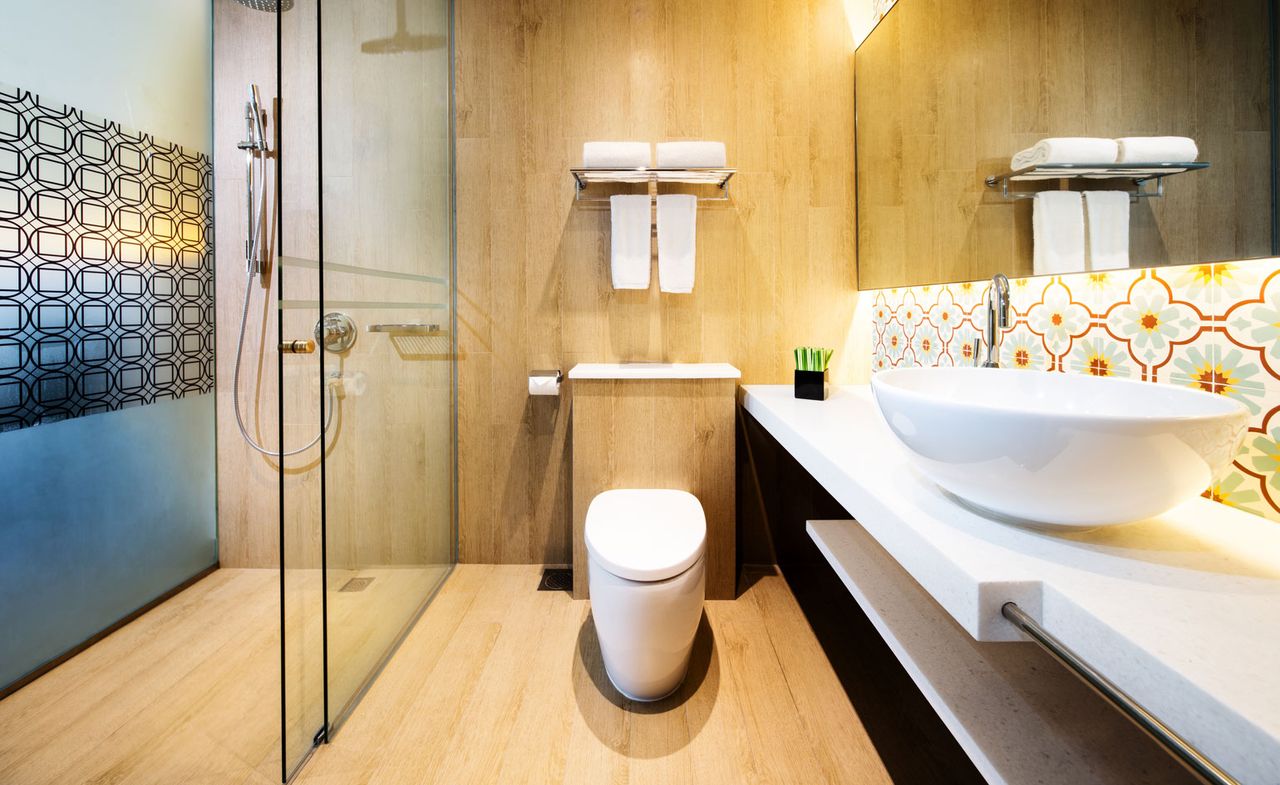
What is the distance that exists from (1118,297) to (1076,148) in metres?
0.33

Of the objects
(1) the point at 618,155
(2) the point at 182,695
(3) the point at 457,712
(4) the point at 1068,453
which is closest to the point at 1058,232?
(4) the point at 1068,453

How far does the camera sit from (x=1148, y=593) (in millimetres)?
572

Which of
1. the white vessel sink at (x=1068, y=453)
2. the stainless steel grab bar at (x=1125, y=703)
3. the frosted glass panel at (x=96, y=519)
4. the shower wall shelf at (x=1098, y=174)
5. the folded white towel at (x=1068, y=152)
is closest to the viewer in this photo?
the stainless steel grab bar at (x=1125, y=703)

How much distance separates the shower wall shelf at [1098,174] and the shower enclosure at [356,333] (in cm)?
165

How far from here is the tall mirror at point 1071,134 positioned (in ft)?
A: 2.74

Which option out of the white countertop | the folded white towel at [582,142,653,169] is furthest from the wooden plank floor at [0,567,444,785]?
the folded white towel at [582,142,653,169]

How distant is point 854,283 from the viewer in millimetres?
2109

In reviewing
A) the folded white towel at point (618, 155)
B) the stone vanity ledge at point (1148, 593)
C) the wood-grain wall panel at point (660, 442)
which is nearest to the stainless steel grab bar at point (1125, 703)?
the stone vanity ledge at point (1148, 593)

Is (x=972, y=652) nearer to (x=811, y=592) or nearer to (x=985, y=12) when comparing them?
(x=811, y=592)

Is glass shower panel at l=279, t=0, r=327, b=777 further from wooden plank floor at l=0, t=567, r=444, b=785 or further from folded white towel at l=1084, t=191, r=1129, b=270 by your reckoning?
folded white towel at l=1084, t=191, r=1129, b=270

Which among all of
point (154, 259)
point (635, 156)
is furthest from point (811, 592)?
point (154, 259)

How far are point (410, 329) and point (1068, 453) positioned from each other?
170cm

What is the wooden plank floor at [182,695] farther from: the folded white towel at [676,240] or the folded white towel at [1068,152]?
the folded white towel at [1068,152]

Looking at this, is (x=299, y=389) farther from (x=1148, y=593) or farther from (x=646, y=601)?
(x=1148, y=593)
